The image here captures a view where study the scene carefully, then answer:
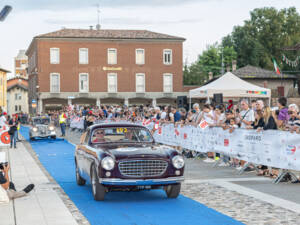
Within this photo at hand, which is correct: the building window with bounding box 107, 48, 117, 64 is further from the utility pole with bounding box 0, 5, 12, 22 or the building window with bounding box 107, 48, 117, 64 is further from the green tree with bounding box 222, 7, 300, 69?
the utility pole with bounding box 0, 5, 12, 22

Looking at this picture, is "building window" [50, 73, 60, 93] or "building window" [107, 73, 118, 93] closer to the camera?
"building window" [50, 73, 60, 93]

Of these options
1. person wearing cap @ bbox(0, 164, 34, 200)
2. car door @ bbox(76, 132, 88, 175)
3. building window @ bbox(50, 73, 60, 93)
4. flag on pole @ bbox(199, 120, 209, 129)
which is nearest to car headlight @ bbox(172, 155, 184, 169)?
car door @ bbox(76, 132, 88, 175)

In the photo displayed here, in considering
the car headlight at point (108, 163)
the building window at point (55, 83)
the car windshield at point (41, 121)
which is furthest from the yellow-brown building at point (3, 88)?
the car headlight at point (108, 163)

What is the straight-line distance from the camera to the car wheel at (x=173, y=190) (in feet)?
34.4

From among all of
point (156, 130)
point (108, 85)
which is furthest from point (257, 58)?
point (156, 130)

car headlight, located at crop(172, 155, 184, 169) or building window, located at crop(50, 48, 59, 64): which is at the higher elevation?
building window, located at crop(50, 48, 59, 64)

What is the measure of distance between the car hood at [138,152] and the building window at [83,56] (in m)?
60.8

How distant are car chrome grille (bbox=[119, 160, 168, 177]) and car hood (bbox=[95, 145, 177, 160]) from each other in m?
0.09

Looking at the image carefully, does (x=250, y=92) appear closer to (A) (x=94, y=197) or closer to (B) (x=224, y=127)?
(B) (x=224, y=127)

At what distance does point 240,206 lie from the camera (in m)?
9.57

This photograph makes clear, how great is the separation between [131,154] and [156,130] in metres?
15.1

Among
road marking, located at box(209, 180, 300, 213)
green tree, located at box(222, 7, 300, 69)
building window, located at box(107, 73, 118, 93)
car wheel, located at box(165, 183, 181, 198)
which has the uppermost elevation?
green tree, located at box(222, 7, 300, 69)

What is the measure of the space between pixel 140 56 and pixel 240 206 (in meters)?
63.5

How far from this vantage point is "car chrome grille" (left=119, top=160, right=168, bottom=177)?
386 inches
